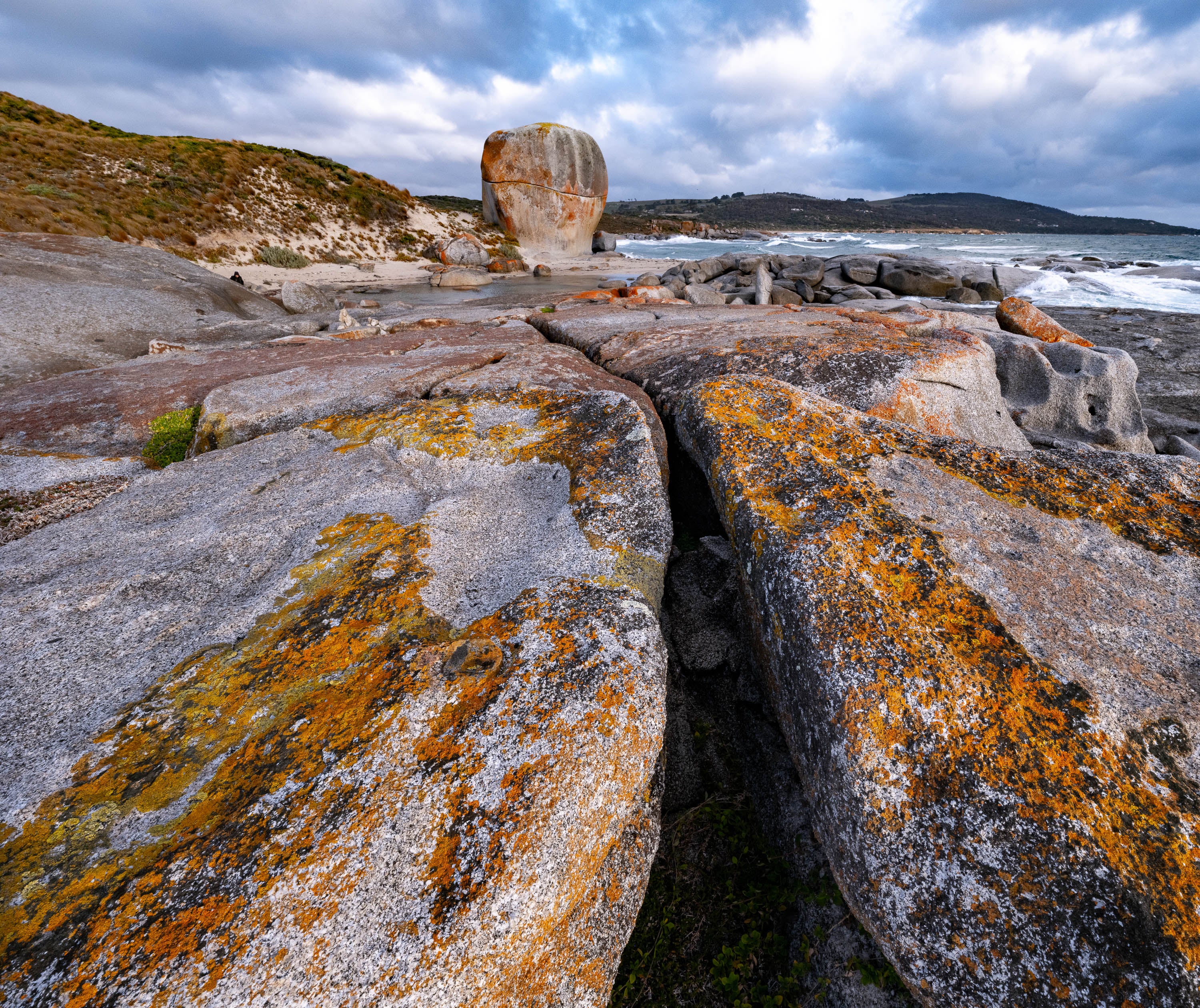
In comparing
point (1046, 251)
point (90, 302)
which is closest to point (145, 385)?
point (90, 302)

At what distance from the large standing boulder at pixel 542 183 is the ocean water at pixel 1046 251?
8.24 meters

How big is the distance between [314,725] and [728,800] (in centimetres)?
198

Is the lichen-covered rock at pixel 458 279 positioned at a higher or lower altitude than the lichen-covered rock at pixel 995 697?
lower

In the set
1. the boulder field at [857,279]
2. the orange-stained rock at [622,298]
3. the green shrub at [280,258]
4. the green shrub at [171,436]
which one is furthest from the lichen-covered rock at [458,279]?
the green shrub at [171,436]

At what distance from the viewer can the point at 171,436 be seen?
5055mm

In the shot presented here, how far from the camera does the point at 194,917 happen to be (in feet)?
4.81

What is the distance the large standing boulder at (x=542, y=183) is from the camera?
46.8 metres

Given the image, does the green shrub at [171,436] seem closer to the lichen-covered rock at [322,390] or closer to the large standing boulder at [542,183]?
the lichen-covered rock at [322,390]

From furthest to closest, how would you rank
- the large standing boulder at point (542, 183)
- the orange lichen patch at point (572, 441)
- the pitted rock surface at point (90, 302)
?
the large standing boulder at point (542, 183) < the pitted rock surface at point (90, 302) < the orange lichen patch at point (572, 441)

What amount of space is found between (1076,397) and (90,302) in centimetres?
1596

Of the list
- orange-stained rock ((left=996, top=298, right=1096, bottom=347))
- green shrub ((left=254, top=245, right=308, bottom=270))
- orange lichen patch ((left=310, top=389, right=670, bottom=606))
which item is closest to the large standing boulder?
green shrub ((left=254, top=245, right=308, bottom=270))

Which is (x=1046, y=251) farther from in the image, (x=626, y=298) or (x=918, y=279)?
(x=626, y=298)

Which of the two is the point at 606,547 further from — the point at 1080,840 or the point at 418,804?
the point at 1080,840

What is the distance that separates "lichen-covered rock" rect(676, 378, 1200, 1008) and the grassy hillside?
28.5 meters
